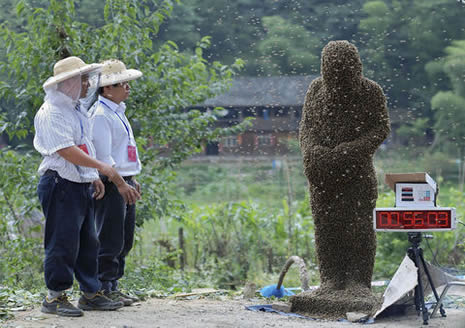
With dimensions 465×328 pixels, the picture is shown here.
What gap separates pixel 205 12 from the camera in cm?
1630

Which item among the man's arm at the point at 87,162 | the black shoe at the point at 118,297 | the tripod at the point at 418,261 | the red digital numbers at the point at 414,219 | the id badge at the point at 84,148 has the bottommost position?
the black shoe at the point at 118,297

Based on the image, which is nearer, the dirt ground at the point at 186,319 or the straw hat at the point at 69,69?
the dirt ground at the point at 186,319

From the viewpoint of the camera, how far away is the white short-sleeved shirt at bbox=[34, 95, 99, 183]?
5.33 metres

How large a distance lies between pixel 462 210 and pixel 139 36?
5928 mm

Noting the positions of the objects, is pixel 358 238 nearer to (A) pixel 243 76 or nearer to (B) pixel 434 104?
(A) pixel 243 76

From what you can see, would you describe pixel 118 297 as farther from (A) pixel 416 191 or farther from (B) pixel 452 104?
(B) pixel 452 104

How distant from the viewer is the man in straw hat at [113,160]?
5887 mm

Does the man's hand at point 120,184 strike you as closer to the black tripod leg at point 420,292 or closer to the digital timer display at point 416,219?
the digital timer display at point 416,219

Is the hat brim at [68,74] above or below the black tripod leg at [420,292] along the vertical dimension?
above

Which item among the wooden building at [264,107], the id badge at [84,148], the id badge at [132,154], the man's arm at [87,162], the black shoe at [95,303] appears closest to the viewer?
the man's arm at [87,162]

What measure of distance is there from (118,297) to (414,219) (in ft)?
8.25

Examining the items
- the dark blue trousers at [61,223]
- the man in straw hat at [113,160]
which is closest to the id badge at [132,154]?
the man in straw hat at [113,160]

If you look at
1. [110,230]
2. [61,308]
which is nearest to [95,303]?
[61,308]

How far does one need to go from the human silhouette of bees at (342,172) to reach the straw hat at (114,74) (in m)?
1.58
